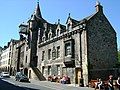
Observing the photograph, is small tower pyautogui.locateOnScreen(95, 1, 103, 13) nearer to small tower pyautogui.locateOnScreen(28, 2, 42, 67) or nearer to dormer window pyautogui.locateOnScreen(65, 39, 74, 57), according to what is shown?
dormer window pyautogui.locateOnScreen(65, 39, 74, 57)

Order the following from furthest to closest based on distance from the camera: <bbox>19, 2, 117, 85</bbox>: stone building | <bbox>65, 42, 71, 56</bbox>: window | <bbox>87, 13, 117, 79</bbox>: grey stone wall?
1. <bbox>65, 42, 71, 56</bbox>: window
2. <bbox>87, 13, 117, 79</bbox>: grey stone wall
3. <bbox>19, 2, 117, 85</bbox>: stone building

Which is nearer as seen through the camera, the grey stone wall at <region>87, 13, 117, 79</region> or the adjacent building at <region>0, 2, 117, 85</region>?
the adjacent building at <region>0, 2, 117, 85</region>

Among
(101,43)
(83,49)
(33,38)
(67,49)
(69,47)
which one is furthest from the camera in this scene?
(33,38)

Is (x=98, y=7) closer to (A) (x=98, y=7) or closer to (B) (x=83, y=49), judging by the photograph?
(A) (x=98, y=7)

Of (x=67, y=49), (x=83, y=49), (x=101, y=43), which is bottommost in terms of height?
(x=83, y=49)

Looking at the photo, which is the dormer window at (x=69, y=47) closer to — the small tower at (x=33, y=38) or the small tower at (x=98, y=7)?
the small tower at (x=98, y=7)

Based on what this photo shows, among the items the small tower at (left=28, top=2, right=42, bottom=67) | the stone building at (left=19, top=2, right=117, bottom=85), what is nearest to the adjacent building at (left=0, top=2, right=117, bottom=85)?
the stone building at (left=19, top=2, right=117, bottom=85)

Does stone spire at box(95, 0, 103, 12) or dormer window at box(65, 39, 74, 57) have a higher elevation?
stone spire at box(95, 0, 103, 12)

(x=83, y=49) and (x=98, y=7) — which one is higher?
(x=98, y=7)

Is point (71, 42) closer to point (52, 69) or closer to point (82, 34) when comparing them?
point (82, 34)

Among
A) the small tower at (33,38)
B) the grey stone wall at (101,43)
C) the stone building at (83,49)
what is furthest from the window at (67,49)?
the small tower at (33,38)

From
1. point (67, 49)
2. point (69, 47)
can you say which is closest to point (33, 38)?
point (67, 49)

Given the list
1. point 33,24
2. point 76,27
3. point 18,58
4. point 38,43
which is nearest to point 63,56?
point 76,27

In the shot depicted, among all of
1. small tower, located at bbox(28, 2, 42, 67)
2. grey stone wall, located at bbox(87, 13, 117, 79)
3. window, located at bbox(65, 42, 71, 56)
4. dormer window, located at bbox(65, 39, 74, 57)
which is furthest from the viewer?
small tower, located at bbox(28, 2, 42, 67)
